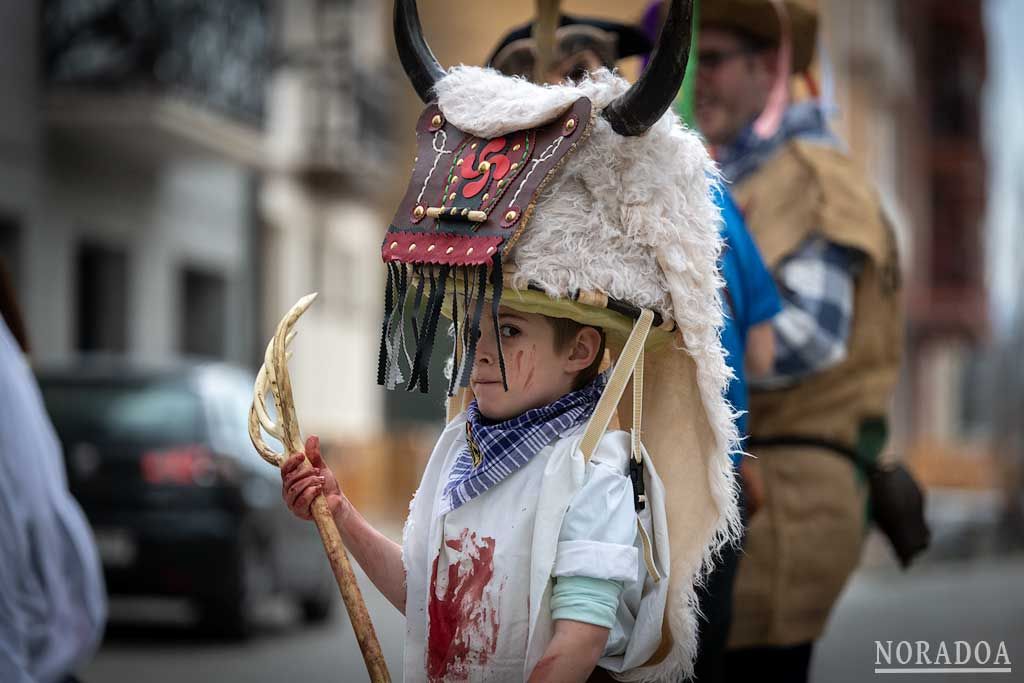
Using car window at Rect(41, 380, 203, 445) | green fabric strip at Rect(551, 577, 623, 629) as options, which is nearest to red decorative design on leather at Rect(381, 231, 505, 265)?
green fabric strip at Rect(551, 577, 623, 629)

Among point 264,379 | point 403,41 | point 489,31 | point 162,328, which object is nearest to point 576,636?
point 264,379

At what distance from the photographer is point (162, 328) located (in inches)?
830

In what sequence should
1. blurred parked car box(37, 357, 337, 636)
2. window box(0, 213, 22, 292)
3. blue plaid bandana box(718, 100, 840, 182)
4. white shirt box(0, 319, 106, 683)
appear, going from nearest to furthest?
white shirt box(0, 319, 106, 683) → blue plaid bandana box(718, 100, 840, 182) → blurred parked car box(37, 357, 337, 636) → window box(0, 213, 22, 292)

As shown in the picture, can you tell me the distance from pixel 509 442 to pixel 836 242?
5.80ft

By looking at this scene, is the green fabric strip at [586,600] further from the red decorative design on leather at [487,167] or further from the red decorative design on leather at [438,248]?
the red decorative design on leather at [487,167]

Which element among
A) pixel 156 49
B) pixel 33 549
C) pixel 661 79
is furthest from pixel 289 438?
pixel 156 49

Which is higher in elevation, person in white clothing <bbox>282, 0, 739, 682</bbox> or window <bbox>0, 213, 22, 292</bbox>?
person in white clothing <bbox>282, 0, 739, 682</bbox>

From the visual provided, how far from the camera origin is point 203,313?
23094 millimetres

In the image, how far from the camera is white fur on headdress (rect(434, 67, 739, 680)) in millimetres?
3145

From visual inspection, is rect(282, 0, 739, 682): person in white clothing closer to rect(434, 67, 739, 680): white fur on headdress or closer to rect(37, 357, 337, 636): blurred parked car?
rect(434, 67, 739, 680): white fur on headdress

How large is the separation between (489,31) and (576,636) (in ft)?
103

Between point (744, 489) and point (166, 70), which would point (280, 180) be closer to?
point (166, 70)

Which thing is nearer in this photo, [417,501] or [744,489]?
[417,501]

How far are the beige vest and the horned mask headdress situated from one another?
138cm
